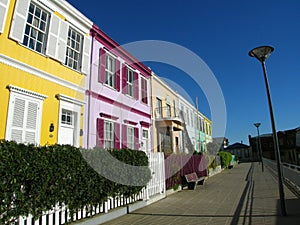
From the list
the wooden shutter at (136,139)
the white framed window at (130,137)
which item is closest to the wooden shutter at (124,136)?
the white framed window at (130,137)

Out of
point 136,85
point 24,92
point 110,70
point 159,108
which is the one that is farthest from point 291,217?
point 159,108

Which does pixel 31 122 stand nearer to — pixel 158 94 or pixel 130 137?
pixel 130 137

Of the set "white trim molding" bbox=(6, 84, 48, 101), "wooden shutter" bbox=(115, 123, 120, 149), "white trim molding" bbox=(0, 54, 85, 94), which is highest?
"white trim molding" bbox=(0, 54, 85, 94)

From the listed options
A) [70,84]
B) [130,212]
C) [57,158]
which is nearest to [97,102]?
[70,84]

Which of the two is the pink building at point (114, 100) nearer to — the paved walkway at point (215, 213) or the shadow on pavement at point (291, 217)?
the paved walkway at point (215, 213)

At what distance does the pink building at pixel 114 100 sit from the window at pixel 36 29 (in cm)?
252

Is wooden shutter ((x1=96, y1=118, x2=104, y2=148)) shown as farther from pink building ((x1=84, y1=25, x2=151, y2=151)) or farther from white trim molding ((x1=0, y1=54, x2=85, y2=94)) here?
white trim molding ((x1=0, y1=54, x2=85, y2=94))

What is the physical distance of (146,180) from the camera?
816 cm

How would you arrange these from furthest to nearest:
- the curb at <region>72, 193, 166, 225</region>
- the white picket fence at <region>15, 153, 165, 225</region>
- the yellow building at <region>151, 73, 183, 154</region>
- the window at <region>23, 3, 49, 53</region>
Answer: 1. the yellow building at <region>151, 73, 183, 154</region>
2. the window at <region>23, 3, 49, 53</region>
3. the curb at <region>72, 193, 166, 225</region>
4. the white picket fence at <region>15, 153, 165, 225</region>

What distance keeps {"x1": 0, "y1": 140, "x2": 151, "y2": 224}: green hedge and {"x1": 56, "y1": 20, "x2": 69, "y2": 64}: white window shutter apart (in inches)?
191

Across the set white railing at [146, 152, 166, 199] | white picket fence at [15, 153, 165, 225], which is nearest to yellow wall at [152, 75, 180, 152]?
white railing at [146, 152, 166, 199]

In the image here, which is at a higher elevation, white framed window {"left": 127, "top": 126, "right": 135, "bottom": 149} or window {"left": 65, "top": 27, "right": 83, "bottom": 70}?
window {"left": 65, "top": 27, "right": 83, "bottom": 70}

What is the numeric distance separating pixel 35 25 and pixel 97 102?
4.01 m

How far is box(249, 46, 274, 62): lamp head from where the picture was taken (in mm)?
6383
